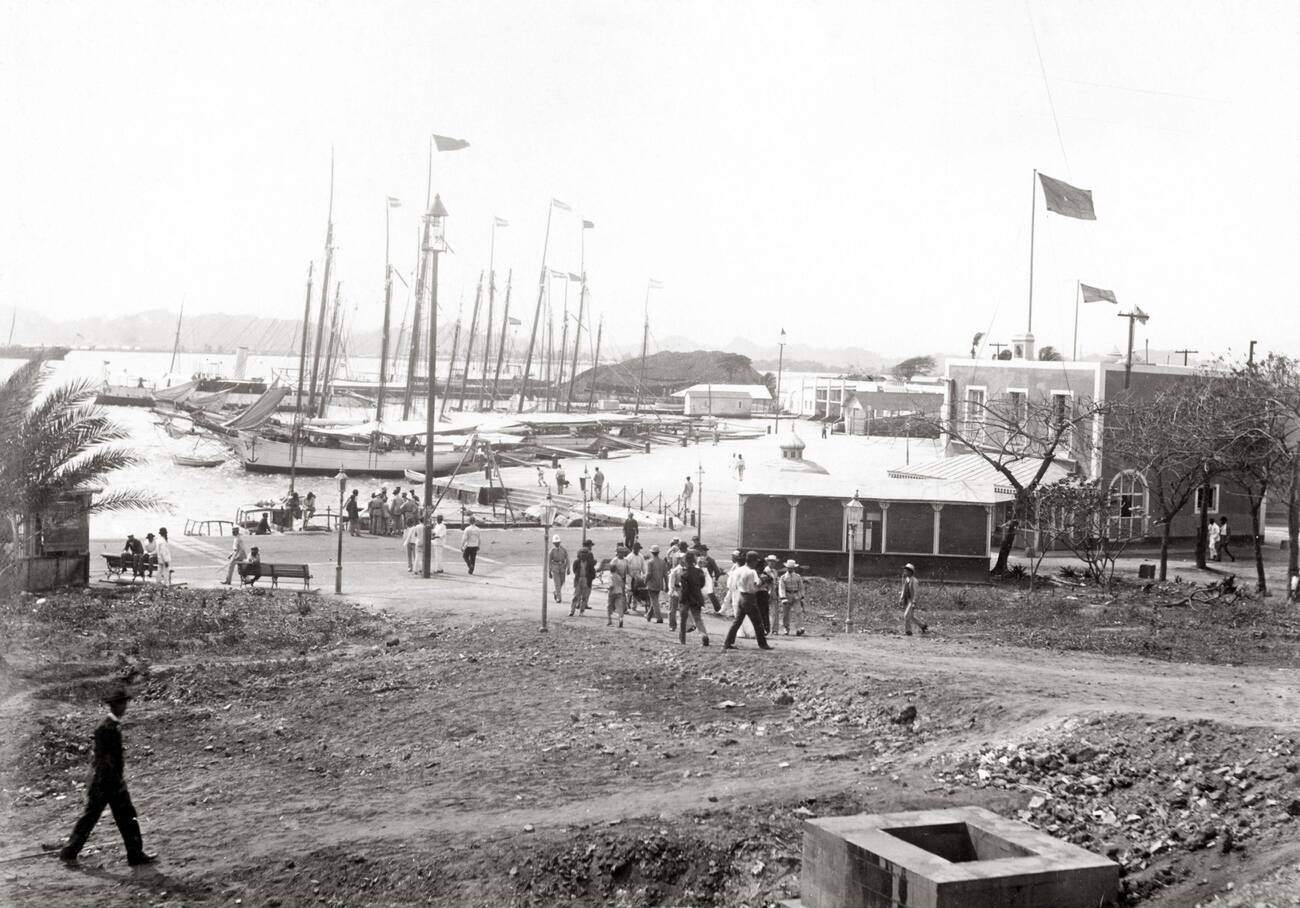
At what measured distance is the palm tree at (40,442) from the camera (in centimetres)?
1511

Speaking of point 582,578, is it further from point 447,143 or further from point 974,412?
point 974,412

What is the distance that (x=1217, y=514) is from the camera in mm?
40625

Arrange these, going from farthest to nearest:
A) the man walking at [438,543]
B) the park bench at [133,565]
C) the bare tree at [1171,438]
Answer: the bare tree at [1171,438] → the man walking at [438,543] → the park bench at [133,565]

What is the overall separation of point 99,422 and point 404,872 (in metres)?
11.1

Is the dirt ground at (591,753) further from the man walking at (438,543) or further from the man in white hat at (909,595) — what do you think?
the man walking at (438,543)

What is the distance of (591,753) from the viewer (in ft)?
48.1

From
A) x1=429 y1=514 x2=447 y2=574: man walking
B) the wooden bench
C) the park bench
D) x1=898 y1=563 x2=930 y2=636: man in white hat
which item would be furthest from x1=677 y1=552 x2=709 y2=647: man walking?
the park bench

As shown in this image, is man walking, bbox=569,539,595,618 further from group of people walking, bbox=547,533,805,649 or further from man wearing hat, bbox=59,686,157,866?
man wearing hat, bbox=59,686,157,866

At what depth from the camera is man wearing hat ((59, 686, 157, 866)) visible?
428 inches

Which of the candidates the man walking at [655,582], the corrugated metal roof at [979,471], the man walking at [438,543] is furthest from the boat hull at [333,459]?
the man walking at [655,582]

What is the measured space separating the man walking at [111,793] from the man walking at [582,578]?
13083 millimetres

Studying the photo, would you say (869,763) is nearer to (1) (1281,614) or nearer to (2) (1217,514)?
(1) (1281,614)

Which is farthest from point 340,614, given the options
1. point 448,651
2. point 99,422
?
point 99,422

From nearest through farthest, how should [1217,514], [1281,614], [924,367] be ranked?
[1281,614], [1217,514], [924,367]
